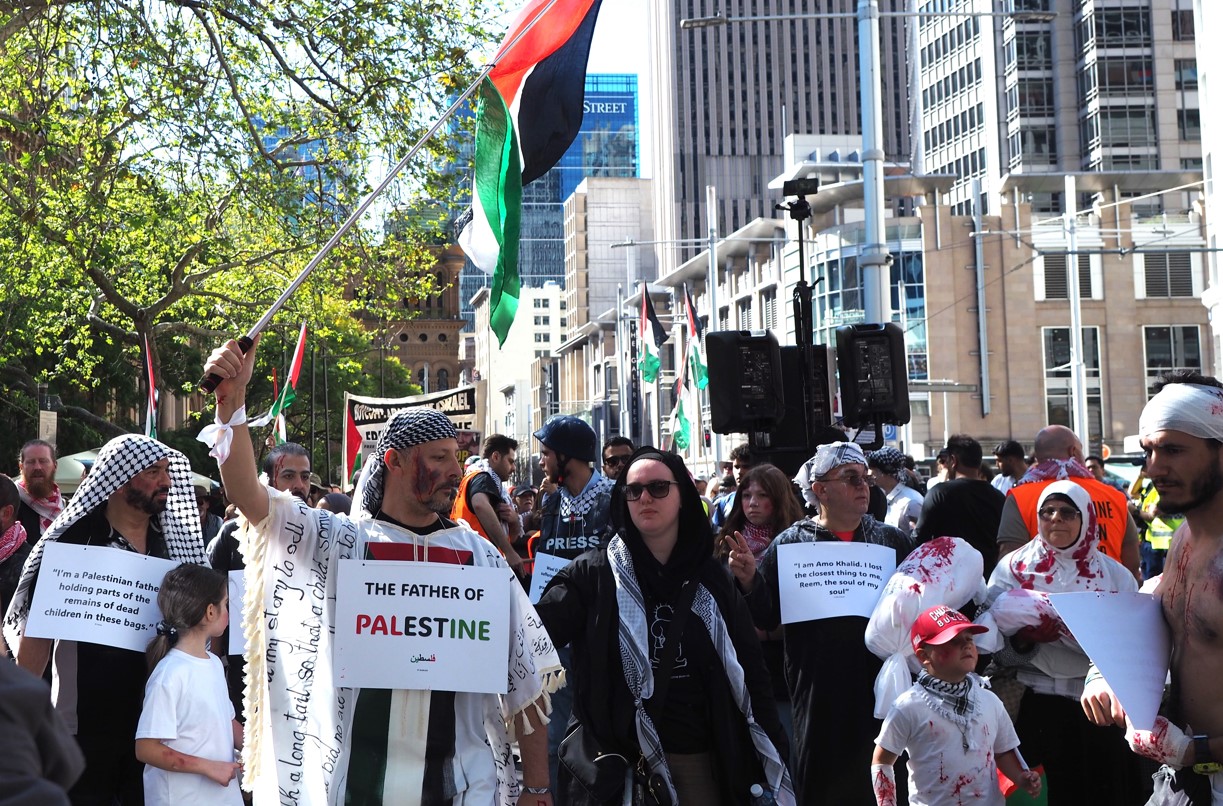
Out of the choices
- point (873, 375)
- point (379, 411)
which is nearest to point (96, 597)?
point (873, 375)

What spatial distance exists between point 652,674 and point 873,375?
973 centimetres

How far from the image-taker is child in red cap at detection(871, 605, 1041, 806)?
6.12m

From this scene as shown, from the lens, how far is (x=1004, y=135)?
92062 millimetres

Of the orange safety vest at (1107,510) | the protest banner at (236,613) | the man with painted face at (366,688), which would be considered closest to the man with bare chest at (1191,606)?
the man with painted face at (366,688)

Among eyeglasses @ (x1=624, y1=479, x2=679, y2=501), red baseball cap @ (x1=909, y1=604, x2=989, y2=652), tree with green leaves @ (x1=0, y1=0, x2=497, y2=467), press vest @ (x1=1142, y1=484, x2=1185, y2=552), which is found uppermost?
tree with green leaves @ (x1=0, y1=0, x2=497, y2=467)

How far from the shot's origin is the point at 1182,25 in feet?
275

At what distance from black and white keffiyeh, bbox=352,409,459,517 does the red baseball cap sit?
2267mm

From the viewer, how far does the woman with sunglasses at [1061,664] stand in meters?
Answer: 7.07

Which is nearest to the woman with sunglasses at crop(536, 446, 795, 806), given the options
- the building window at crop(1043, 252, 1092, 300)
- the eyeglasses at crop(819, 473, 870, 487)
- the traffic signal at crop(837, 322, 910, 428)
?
the eyeglasses at crop(819, 473, 870, 487)

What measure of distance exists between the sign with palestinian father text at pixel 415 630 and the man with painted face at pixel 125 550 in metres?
1.27

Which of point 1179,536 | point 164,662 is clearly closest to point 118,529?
point 164,662

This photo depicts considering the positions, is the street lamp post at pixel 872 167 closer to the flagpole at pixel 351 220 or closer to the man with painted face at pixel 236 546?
the man with painted face at pixel 236 546

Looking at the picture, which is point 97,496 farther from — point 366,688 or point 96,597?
point 366,688

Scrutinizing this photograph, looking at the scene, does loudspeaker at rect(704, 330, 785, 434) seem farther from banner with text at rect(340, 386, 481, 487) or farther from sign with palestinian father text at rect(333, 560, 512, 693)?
sign with palestinian father text at rect(333, 560, 512, 693)
